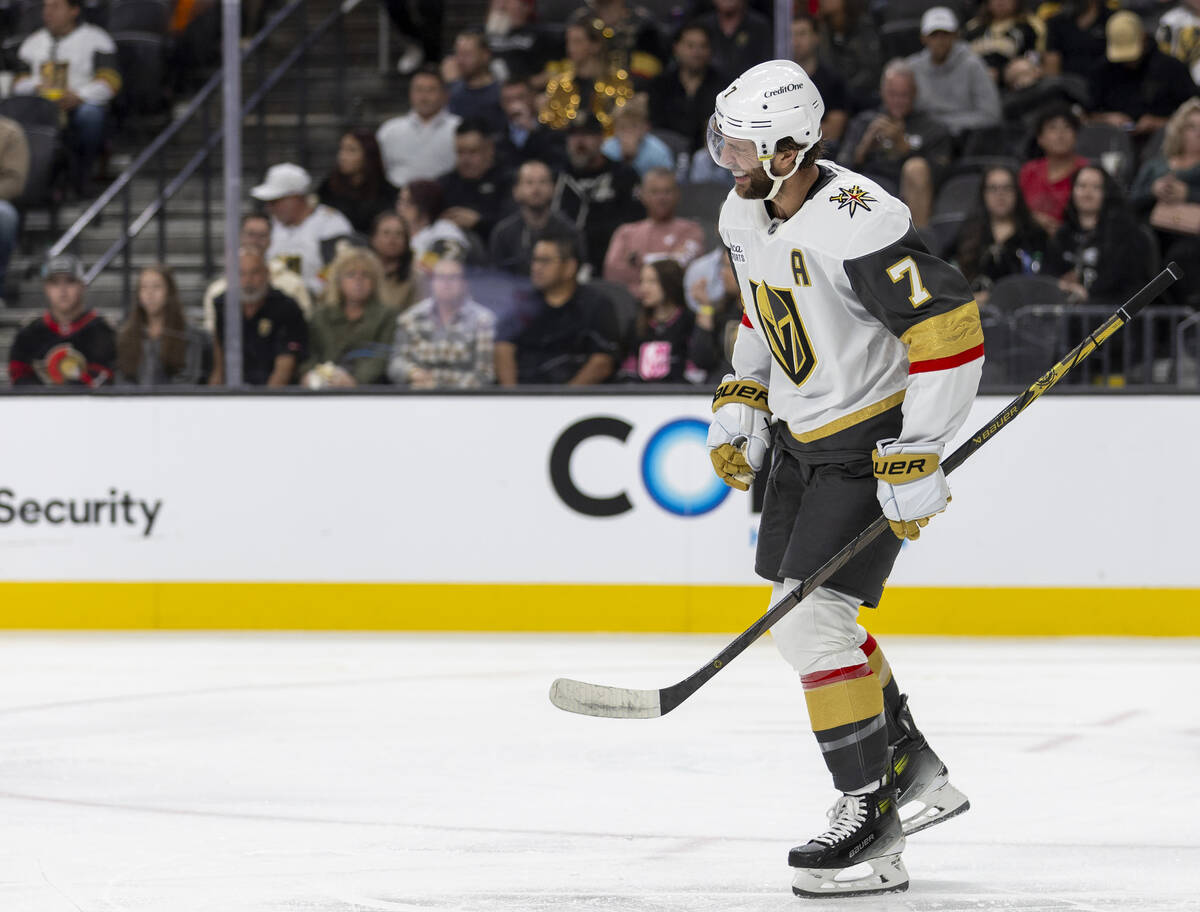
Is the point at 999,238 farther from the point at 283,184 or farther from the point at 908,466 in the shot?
the point at 908,466

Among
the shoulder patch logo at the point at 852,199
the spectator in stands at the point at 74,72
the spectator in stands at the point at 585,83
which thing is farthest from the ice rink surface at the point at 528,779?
the spectator in stands at the point at 74,72

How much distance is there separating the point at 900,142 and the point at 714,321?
4.61ft

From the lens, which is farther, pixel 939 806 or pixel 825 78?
pixel 825 78

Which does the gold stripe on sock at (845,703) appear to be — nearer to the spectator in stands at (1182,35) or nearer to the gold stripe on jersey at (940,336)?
the gold stripe on jersey at (940,336)

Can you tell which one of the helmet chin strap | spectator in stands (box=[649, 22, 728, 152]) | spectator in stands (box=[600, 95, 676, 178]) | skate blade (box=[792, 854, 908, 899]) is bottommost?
skate blade (box=[792, 854, 908, 899])

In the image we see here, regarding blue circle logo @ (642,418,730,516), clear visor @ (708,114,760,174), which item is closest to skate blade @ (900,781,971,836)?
clear visor @ (708,114,760,174)

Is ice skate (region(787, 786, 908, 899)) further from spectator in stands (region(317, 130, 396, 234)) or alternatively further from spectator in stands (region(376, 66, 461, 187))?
spectator in stands (region(376, 66, 461, 187))

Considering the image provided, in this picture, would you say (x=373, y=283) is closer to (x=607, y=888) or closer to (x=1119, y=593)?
(x=1119, y=593)

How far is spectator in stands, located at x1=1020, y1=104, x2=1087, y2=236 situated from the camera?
23.9 feet

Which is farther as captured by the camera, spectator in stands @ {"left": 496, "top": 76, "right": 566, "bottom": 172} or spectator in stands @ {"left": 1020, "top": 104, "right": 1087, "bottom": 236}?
spectator in stands @ {"left": 496, "top": 76, "right": 566, "bottom": 172}

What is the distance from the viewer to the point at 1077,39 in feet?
27.6

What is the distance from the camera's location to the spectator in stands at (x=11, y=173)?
307 inches

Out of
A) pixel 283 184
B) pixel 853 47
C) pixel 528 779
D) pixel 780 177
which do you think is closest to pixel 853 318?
pixel 780 177

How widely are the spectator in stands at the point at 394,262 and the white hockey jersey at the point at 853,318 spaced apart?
144 inches
